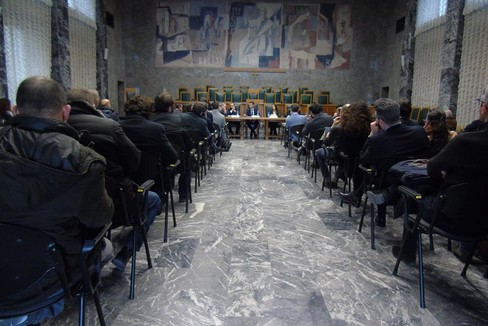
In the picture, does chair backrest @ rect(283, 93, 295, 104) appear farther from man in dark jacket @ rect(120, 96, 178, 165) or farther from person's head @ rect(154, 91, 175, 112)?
man in dark jacket @ rect(120, 96, 178, 165)

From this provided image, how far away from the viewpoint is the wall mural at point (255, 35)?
14.9 metres

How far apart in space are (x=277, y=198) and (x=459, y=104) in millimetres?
6599

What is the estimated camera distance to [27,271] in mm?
1427

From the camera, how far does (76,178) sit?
1.45 metres

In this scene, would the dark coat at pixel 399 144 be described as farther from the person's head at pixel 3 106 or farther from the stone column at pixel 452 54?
the stone column at pixel 452 54

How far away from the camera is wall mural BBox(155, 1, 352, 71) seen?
49.0 ft

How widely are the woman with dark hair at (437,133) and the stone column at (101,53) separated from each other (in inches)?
444

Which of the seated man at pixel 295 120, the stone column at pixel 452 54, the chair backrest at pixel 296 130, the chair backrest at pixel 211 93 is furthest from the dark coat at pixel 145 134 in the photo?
the chair backrest at pixel 211 93

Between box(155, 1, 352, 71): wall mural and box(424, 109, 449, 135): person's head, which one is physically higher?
box(155, 1, 352, 71): wall mural

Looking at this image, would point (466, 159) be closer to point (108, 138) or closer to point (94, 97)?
point (108, 138)

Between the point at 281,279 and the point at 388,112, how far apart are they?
165cm

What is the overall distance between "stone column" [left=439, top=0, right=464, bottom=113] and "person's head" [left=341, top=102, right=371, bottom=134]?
618cm

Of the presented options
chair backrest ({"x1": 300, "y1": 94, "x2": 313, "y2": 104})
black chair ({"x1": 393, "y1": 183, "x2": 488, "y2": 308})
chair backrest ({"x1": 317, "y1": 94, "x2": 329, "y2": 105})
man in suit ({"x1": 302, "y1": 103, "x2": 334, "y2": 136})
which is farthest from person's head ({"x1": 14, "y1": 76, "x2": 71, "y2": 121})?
chair backrest ({"x1": 317, "y1": 94, "x2": 329, "y2": 105})

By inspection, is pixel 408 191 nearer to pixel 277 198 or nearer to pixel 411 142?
pixel 411 142
